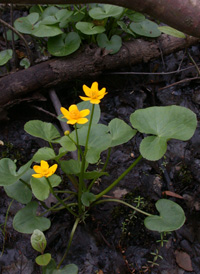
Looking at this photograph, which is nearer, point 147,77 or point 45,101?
point 45,101

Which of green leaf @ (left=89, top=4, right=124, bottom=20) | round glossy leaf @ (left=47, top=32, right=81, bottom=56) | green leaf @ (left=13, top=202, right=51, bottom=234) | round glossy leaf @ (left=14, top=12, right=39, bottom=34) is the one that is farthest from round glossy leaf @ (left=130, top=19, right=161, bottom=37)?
green leaf @ (left=13, top=202, right=51, bottom=234)

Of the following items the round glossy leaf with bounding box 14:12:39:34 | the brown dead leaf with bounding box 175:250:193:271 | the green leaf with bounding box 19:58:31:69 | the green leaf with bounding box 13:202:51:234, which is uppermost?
the round glossy leaf with bounding box 14:12:39:34

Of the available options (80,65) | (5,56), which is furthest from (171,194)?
(5,56)

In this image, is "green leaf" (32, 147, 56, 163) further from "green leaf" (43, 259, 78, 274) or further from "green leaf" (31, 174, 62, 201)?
"green leaf" (43, 259, 78, 274)

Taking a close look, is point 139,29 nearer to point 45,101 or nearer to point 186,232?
point 45,101

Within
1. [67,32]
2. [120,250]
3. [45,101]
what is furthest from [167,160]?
[67,32]

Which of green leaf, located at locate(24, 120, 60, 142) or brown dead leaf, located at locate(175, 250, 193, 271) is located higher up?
green leaf, located at locate(24, 120, 60, 142)

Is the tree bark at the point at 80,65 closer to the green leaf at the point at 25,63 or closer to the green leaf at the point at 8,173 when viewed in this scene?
the green leaf at the point at 25,63
